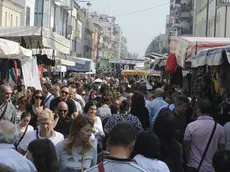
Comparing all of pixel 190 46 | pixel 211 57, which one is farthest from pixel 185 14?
pixel 211 57

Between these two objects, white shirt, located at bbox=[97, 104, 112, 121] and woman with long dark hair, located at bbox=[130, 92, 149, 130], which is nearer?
white shirt, located at bbox=[97, 104, 112, 121]

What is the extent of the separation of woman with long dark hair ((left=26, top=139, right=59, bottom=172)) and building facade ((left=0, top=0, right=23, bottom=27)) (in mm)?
33114

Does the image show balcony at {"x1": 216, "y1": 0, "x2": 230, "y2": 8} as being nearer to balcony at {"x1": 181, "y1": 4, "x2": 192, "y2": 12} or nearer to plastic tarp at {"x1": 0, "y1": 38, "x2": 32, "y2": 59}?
plastic tarp at {"x1": 0, "y1": 38, "x2": 32, "y2": 59}

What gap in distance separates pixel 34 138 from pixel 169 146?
170 cm

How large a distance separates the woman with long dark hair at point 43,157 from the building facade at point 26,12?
1700 inches

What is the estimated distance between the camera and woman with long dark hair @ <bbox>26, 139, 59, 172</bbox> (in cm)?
511

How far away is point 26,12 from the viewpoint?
49781 millimetres

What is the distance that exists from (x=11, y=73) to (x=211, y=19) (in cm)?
4077

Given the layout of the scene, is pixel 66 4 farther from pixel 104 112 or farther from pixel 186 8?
pixel 104 112

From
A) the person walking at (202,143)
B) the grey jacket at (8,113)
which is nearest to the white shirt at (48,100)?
the grey jacket at (8,113)

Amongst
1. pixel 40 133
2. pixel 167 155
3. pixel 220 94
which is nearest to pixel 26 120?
pixel 40 133

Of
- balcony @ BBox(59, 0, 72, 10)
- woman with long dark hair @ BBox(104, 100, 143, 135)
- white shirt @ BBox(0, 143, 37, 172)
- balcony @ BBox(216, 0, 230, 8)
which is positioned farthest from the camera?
balcony @ BBox(59, 0, 72, 10)

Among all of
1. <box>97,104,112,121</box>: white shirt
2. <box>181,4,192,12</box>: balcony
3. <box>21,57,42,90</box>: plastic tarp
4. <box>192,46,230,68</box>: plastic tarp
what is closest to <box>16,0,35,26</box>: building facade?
<box>21,57,42,90</box>: plastic tarp

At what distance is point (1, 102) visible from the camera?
9.41 metres
